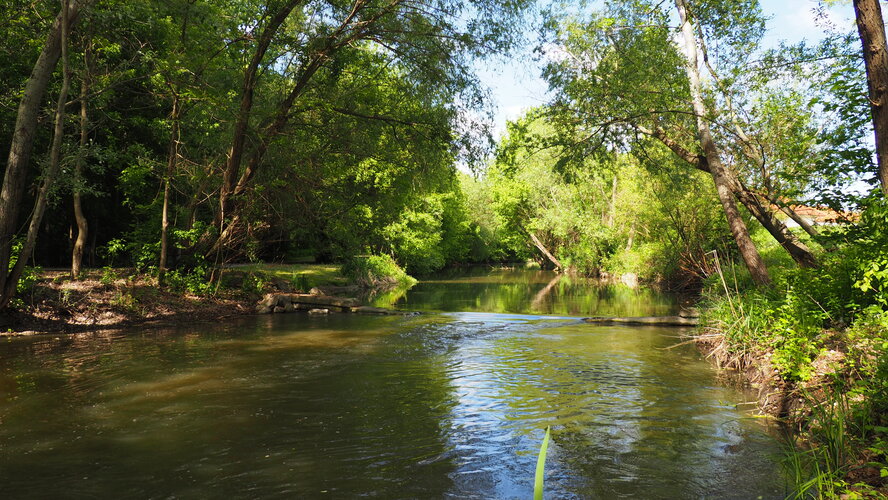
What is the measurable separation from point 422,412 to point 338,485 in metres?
2.61

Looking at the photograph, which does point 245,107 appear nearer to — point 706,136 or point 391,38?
point 391,38

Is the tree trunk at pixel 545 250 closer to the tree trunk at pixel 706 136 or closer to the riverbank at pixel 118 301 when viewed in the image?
the riverbank at pixel 118 301

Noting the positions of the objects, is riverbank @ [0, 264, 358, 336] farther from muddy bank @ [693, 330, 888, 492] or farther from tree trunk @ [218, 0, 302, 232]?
muddy bank @ [693, 330, 888, 492]

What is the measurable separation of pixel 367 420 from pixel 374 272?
26.5 metres

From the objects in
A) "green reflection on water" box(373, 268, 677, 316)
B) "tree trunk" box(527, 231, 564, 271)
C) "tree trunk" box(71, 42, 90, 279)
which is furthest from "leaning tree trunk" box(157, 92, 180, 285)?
"tree trunk" box(527, 231, 564, 271)

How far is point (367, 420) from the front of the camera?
24.8 ft

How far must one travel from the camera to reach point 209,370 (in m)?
10.4

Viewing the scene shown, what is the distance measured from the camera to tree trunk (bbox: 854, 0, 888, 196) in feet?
25.4

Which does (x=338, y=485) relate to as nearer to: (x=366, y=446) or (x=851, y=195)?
(x=366, y=446)

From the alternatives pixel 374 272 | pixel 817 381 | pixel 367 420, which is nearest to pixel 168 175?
pixel 367 420

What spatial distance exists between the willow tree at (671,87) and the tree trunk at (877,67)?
4668mm

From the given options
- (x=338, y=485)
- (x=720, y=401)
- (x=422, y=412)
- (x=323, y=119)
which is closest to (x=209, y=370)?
(x=422, y=412)

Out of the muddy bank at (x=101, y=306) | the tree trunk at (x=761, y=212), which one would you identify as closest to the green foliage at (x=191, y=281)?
the muddy bank at (x=101, y=306)

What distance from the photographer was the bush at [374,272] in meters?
29.8
